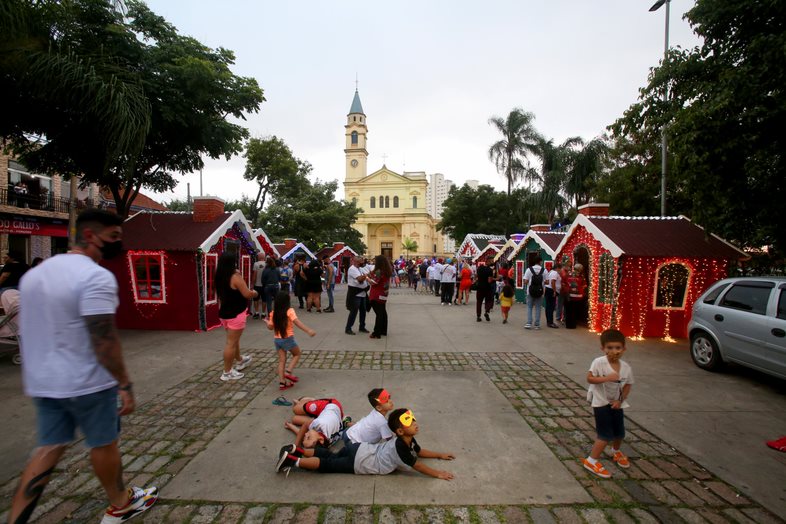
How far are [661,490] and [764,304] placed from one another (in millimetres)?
4109

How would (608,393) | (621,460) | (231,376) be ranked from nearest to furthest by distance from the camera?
(608,393), (621,460), (231,376)

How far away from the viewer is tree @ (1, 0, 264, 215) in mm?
8133

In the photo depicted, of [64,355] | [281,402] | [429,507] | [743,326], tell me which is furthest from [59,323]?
[743,326]

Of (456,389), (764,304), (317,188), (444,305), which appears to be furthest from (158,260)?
(317,188)

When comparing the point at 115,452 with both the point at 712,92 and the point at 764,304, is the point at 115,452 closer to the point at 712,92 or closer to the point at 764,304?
the point at 764,304

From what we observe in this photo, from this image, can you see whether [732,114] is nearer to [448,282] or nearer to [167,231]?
[448,282]

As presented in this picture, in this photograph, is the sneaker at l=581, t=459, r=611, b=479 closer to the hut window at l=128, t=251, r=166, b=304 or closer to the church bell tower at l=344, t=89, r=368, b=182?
the hut window at l=128, t=251, r=166, b=304

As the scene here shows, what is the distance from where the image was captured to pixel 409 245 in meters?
60.8

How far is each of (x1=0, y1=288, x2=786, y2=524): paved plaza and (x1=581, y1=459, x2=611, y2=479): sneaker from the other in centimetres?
6

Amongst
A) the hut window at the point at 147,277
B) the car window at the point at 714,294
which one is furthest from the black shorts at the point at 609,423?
the hut window at the point at 147,277

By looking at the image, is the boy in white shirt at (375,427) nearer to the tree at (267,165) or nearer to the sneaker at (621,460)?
the sneaker at (621,460)

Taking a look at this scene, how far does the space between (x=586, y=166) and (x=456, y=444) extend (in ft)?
74.8

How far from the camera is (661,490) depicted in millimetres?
2992

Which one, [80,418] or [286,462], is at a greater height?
[80,418]
